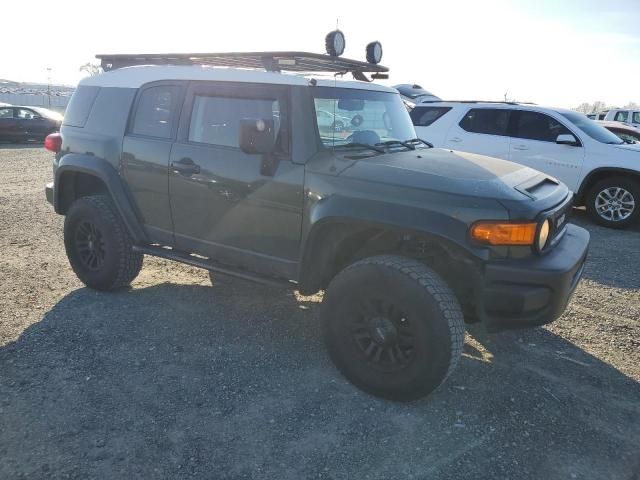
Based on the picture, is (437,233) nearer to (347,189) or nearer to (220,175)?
(347,189)

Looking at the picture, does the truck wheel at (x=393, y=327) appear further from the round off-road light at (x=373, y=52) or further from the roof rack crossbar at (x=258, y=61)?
the round off-road light at (x=373, y=52)

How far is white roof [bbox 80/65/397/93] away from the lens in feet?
11.4

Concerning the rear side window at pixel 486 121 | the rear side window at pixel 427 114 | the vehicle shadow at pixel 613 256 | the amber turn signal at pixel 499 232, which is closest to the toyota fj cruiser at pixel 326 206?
the amber turn signal at pixel 499 232

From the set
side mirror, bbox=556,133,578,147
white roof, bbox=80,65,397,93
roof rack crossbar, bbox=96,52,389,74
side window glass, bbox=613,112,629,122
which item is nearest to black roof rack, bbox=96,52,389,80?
roof rack crossbar, bbox=96,52,389,74

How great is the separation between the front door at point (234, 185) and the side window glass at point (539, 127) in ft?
20.0

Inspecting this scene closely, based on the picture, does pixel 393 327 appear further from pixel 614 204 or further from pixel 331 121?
pixel 614 204

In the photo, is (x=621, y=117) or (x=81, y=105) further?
(x=621, y=117)

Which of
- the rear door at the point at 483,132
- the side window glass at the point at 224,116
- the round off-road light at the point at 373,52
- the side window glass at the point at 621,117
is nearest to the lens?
the side window glass at the point at 224,116

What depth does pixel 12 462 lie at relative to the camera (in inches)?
A: 97.8

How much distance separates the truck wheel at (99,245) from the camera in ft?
14.3

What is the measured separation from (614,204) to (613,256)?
188 centimetres

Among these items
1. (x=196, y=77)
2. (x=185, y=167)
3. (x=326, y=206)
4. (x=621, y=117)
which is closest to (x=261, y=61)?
(x=196, y=77)

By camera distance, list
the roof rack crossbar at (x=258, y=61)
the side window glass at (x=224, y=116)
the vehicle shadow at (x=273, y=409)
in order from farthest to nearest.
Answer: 1. the roof rack crossbar at (x=258, y=61)
2. the side window glass at (x=224, y=116)
3. the vehicle shadow at (x=273, y=409)

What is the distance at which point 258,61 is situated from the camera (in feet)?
13.1
